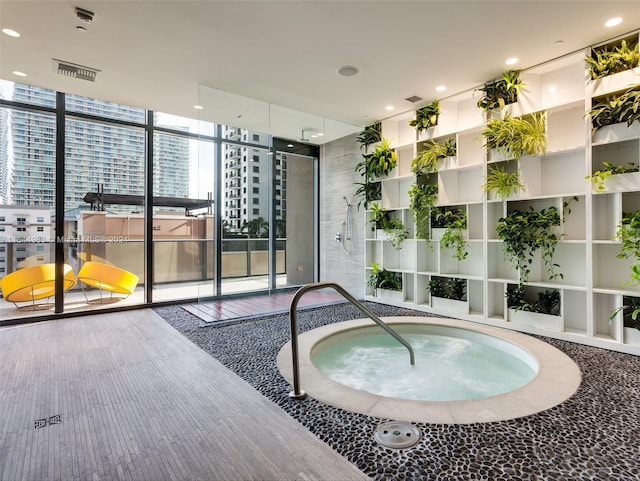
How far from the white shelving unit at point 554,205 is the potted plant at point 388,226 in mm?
176

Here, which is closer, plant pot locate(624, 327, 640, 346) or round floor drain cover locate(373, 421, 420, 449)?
round floor drain cover locate(373, 421, 420, 449)

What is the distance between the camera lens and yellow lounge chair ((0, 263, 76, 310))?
4297 millimetres

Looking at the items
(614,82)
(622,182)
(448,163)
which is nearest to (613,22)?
(614,82)

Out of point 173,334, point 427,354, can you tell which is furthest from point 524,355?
point 173,334

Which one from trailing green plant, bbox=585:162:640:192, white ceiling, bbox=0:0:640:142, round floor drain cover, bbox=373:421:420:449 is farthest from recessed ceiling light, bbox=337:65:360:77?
round floor drain cover, bbox=373:421:420:449

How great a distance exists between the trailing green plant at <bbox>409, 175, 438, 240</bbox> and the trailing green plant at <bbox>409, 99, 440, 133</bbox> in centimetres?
72

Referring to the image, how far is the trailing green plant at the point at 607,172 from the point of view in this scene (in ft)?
10.1

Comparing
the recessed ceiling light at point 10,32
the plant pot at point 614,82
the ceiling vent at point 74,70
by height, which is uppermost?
the recessed ceiling light at point 10,32

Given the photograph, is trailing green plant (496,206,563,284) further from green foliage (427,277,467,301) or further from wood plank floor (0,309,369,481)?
wood plank floor (0,309,369,481)

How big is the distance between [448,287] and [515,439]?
2972 millimetres

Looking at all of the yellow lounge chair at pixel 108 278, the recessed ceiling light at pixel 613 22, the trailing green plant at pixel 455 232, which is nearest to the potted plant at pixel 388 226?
the trailing green plant at pixel 455 232

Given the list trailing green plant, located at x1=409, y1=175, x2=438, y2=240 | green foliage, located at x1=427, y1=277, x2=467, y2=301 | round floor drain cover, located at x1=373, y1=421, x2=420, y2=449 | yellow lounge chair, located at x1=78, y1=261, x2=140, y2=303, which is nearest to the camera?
round floor drain cover, located at x1=373, y1=421, x2=420, y2=449

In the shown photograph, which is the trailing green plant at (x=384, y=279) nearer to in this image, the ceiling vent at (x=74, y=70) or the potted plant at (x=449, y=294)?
the potted plant at (x=449, y=294)

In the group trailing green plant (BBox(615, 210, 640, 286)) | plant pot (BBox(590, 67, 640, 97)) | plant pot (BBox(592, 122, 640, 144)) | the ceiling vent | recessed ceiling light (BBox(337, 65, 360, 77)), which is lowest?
trailing green plant (BBox(615, 210, 640, 286))
